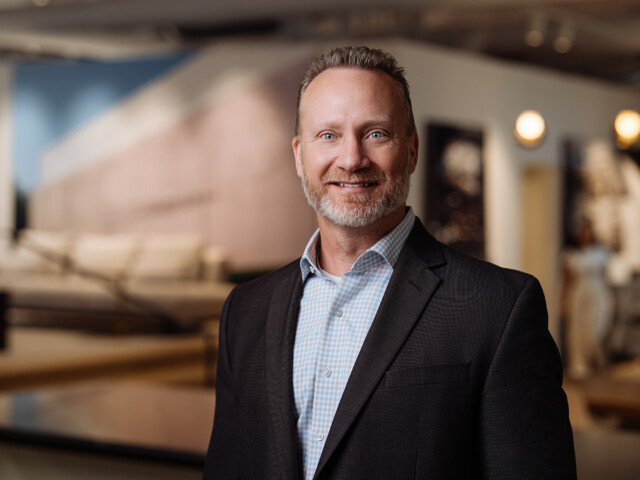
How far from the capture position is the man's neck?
1305 millimetres

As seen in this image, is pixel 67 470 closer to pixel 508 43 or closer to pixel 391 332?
pixel 391 332

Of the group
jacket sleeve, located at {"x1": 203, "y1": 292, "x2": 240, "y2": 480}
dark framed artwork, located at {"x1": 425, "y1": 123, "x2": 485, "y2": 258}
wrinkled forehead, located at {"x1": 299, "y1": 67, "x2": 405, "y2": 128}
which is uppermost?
dark framed artwork, located at {"x1": 425, "y1": 123, "x2": 485, "y2": 258}

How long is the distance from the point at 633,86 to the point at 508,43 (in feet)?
6.14

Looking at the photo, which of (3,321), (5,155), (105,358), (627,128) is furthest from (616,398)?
(5,155)

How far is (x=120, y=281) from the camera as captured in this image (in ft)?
30.4

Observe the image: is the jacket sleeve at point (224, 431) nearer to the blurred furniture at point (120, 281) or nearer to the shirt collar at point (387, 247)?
the shirt collar at point (387, 247)

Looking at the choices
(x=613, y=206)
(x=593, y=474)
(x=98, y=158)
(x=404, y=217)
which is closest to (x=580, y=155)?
(x=613, y=206)

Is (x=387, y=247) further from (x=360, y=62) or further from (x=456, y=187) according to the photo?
(x=456, y=187)

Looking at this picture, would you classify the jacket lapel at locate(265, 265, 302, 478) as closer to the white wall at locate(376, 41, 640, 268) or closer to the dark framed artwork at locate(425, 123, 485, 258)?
the white wall at locate(376, 41, 640, 268)

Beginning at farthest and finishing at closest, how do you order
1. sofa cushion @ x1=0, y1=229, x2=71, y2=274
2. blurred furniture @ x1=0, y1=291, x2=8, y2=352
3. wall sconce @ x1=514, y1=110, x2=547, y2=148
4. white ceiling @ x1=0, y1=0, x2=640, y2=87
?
sofa cushion @ x1=0, y1=229, x2=71, y2=274
white ceiling @ x1=0, y1=0, x2=640, y2=87
blurred furniture @ x1=0, y1=291, x2=8, y2=352
wall sconce @ x1=514, y1=110, x2=547, y2=148

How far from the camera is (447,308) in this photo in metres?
1.28

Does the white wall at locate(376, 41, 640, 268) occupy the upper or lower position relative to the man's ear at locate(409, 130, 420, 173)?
upper

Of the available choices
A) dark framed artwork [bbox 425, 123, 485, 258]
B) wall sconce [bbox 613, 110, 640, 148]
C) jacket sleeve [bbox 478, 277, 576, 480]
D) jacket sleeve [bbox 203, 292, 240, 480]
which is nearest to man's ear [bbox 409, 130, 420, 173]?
jacket sleeve [bbox 478, 277, 576, 480]

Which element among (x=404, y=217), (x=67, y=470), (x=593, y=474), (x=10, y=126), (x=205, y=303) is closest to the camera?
(x=404, y=217)
